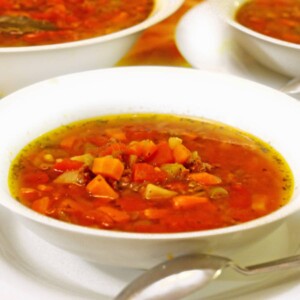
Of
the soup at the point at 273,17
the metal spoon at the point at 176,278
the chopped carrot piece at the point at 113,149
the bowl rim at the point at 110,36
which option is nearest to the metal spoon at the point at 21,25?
the bowl rim at the point at 110,36

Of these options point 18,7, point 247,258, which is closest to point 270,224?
point 247,258

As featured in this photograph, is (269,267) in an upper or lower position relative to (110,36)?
lower

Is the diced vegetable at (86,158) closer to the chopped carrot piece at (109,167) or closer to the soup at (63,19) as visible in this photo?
the chopped carrot piece at (109,167)

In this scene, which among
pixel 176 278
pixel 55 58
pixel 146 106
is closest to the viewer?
pixel 176 278

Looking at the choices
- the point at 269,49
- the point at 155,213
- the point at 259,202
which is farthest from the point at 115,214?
the point at 269,49

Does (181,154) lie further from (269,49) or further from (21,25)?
(21,25)
